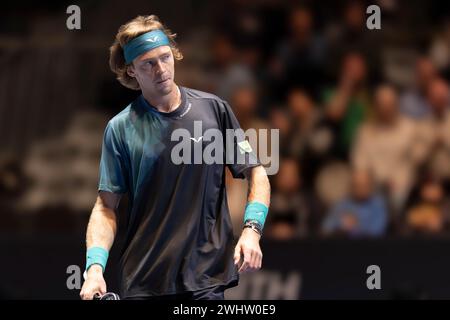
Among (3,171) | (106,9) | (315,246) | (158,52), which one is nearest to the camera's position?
(158,52)

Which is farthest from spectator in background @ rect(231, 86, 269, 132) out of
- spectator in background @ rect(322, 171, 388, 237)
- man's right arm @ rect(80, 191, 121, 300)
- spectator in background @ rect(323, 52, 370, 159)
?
man's right arm @ rect(80, 191, 121, 300)

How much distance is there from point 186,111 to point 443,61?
5042 millimetres

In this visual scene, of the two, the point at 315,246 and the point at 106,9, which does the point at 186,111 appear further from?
the point at 106,9

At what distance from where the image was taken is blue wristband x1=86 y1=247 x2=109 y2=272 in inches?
182

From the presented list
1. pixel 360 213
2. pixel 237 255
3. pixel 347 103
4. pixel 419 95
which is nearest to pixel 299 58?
pixel 347 103

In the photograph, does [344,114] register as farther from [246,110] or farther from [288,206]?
[288,206]

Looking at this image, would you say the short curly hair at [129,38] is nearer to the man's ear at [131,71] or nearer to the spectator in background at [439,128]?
the man's ear at [131,71]

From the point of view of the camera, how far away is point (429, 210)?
327 inches

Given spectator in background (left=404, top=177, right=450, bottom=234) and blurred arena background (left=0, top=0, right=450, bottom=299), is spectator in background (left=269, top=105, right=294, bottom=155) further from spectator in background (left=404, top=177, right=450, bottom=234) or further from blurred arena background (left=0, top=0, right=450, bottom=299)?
spectator in background (left=404, top=177, right=450, bottom=234)

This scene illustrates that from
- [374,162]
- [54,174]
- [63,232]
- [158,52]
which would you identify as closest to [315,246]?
[374,162]

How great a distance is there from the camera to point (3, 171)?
364 inches

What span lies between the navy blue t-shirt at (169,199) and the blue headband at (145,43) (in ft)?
0.77

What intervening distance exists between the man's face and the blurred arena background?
305 centimetres

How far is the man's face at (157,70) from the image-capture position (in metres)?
4.65
